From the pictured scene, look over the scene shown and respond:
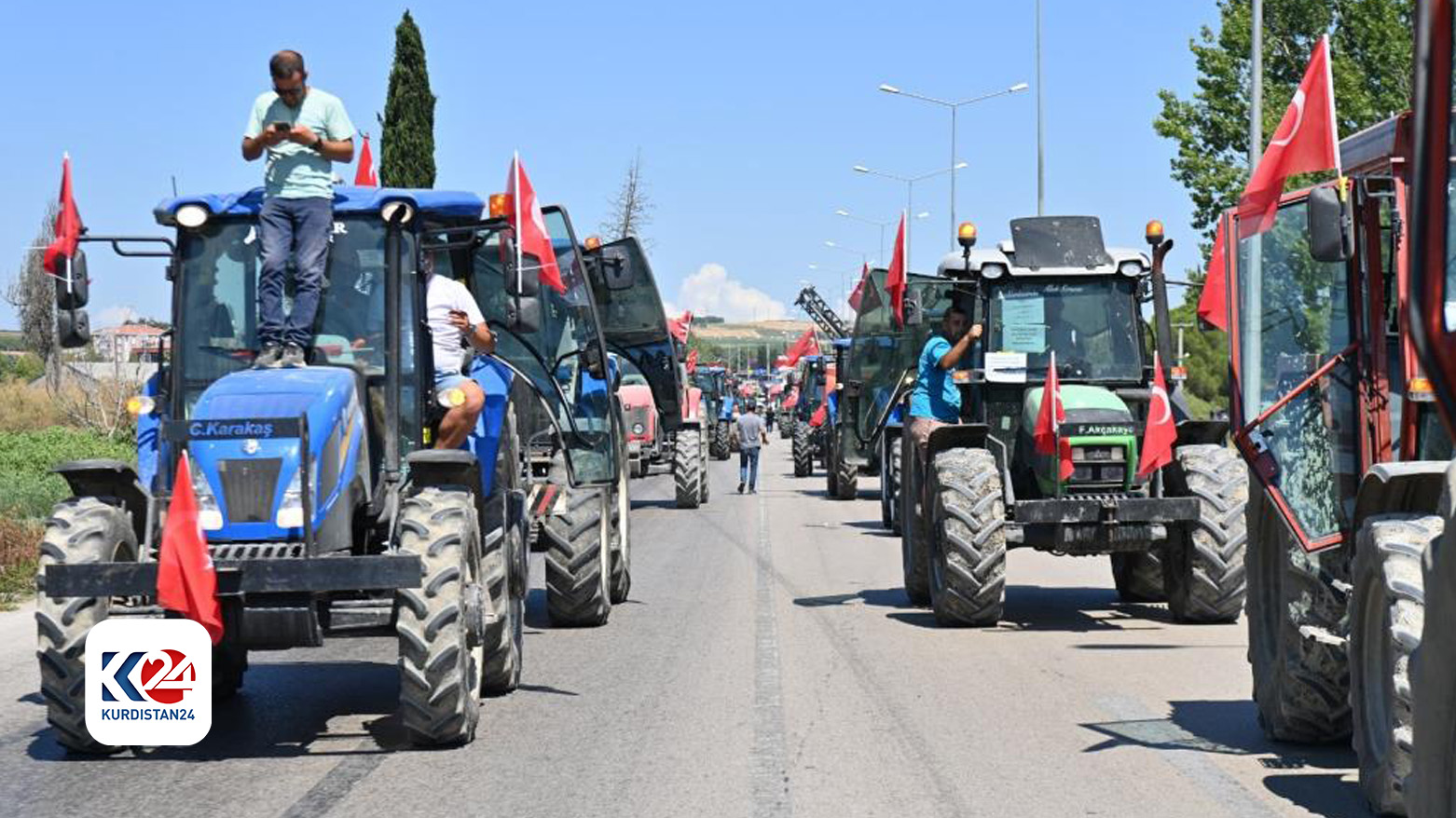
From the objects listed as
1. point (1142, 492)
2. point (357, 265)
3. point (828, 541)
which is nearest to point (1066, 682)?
point (1142, 492)

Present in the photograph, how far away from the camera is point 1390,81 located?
35625 mm

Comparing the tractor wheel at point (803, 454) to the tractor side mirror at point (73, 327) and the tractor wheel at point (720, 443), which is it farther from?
the tractor side mirror at point (73, 327)

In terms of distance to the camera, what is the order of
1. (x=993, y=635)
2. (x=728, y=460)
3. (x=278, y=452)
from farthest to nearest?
(x=728, y=460), (x=993, y=635), (x=278, y=452)

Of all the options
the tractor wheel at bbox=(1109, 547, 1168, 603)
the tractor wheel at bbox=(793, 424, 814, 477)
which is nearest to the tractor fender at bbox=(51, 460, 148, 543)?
the tractor wheel at bbox=(1109, 547, 1168, 603)

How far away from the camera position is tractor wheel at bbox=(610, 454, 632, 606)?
14920 millimetres

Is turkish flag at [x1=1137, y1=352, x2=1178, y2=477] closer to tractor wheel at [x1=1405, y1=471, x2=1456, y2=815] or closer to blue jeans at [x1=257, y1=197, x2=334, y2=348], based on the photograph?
blue jeans at [x1=257, y1=197, x2=334, y2=348]

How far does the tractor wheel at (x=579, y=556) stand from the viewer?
1362 centimetres

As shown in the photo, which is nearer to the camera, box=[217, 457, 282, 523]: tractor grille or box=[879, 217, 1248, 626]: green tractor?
box=[217, 457, 282, 523]: tractor grille

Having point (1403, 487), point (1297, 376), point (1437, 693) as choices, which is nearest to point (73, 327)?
point (1297, 376)

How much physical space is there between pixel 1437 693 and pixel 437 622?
470cm

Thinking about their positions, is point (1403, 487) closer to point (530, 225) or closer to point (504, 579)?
point (504, 579)

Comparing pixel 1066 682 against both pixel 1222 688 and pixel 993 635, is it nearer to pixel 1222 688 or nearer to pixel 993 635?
pixel 1222 688

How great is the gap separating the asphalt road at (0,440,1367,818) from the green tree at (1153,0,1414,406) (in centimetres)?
2186

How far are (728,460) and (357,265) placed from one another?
45025mm
